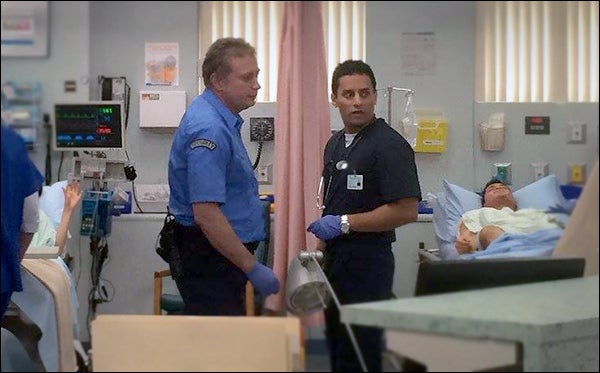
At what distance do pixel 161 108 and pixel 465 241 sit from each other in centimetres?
58

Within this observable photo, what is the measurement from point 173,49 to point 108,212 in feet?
1.00

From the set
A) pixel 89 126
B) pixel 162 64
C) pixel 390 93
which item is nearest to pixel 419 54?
pixel 390 93

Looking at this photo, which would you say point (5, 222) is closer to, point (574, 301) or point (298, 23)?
point (298, 23)

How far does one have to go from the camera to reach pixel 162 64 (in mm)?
1190

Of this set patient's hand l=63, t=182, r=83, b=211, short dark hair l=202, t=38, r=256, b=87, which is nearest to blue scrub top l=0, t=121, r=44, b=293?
patient's hand l=63, t=182, r=83, b=211

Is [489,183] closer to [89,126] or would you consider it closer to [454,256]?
[454,256]

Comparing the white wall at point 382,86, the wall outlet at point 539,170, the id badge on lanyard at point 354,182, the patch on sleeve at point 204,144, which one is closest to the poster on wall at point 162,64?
the white wall at point 382,86

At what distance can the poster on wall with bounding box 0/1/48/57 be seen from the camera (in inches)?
38.6

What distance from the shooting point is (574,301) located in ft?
3.17

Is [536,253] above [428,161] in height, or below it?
below

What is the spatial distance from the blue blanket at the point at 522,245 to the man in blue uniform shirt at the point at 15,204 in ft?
2.30

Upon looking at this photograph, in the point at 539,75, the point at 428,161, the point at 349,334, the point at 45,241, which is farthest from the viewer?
the point at 45,241

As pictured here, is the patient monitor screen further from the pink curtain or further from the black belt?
the pink curtain

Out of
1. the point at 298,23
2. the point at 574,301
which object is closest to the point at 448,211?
the point at 574,301
